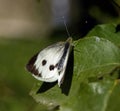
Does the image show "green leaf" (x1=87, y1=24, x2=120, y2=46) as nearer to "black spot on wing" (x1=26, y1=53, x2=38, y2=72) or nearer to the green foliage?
the green foliage

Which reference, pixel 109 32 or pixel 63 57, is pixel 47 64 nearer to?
pixel 63 57

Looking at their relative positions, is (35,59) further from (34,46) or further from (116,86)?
(34,46)

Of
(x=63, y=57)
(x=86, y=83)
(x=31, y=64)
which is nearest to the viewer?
(x=86, y=83)

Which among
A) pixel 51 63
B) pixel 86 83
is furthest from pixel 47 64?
pixel 86 83

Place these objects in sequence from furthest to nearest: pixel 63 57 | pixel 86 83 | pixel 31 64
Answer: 1. pixel 31 64
2. pixel 63 57
3. pixel 86 83

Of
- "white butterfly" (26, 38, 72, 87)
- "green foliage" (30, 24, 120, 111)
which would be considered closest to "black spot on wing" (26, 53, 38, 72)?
"white butterfly" (26, 38, 72, 87)

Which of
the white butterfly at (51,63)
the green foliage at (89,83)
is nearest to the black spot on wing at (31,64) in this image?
the white butterfly at (51,63)

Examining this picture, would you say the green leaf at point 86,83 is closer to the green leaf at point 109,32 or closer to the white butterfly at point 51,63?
the white butterfly at point 51,63
